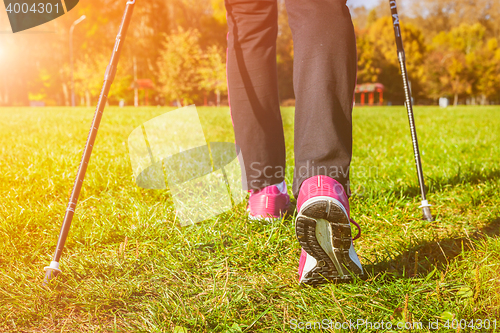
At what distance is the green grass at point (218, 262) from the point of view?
1.28 m

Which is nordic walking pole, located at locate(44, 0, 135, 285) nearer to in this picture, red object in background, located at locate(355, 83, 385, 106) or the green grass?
the green grass

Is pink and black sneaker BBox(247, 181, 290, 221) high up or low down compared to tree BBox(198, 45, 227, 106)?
down

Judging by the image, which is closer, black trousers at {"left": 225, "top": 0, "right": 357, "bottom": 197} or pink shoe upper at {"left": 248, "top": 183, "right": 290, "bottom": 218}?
black trousers at {"left": 225, "top": 0, "right": 357, "bottom": 197}

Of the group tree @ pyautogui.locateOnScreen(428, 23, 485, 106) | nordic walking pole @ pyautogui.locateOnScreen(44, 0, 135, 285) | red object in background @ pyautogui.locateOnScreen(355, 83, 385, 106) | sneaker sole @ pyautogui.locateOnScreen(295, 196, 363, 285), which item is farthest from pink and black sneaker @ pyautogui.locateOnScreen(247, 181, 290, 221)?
tree @ pyautogui.locateOnScreen(428, 23, 485, 106)

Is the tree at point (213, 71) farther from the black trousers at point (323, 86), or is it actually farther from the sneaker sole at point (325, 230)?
the sneaker sole at point (325, 230)

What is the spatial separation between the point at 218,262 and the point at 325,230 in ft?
2.06

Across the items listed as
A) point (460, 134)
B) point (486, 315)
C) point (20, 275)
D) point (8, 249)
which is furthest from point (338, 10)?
point (460, 134)

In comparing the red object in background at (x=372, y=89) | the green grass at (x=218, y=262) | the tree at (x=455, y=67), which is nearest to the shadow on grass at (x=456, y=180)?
the green grass at (x=218, y=262)

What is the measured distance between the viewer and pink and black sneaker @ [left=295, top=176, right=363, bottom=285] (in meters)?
1.26

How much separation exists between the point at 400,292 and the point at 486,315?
28cm

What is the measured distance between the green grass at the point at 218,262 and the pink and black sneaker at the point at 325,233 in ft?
0.25

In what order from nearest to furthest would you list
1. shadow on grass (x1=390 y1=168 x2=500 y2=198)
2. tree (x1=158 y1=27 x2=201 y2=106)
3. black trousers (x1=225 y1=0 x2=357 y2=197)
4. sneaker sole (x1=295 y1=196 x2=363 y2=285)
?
sneaker sole (x1=295 y1=196 x2=363 y2=285)
black trousers (x1=225 y1=0 x2=357 y2=197)
shadow on grass (x1=390 y1=168 x2=500 y2=198)
tree (x1=158 y1=27 x2=201 y2=106)

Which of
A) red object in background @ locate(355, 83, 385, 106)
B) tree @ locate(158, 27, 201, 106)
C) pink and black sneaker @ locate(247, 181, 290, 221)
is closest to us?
pink and black sneaker @ locate(247, 181, 290, 221)

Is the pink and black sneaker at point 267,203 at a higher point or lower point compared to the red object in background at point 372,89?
lower
